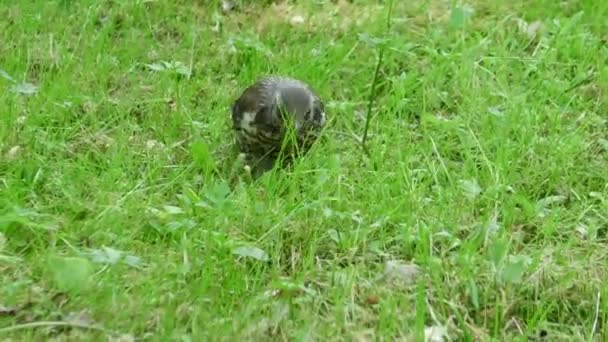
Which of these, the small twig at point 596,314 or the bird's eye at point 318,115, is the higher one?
the bird's eye at point 318,115

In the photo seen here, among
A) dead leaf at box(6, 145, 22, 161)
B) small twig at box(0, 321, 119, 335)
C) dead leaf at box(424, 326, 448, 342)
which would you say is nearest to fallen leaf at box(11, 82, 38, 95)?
dead leaf at box(6, 145, 22, 161)

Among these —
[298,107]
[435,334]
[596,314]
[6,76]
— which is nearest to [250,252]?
[435,334]

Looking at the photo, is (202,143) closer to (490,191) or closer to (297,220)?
(297,220)

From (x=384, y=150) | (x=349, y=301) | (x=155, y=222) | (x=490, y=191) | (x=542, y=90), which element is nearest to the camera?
(x=349, y=301)

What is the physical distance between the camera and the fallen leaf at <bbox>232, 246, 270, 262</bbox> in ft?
12.3

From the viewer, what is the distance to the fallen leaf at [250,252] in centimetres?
374

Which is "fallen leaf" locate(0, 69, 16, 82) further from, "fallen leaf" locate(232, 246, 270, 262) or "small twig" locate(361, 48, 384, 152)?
"fallen leaf" locate(232, 246, 270, 262)

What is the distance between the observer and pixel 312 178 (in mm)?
4402

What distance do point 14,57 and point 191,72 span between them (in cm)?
83

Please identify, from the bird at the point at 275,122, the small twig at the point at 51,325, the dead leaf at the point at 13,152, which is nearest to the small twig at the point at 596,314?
the bird at the point at 275,122

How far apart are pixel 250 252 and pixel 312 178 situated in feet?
2.39

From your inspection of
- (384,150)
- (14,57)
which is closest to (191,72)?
(14,57)

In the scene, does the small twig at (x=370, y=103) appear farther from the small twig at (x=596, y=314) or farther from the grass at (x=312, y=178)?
the small twig at (x=596, y=314)

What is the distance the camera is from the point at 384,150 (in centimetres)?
463
